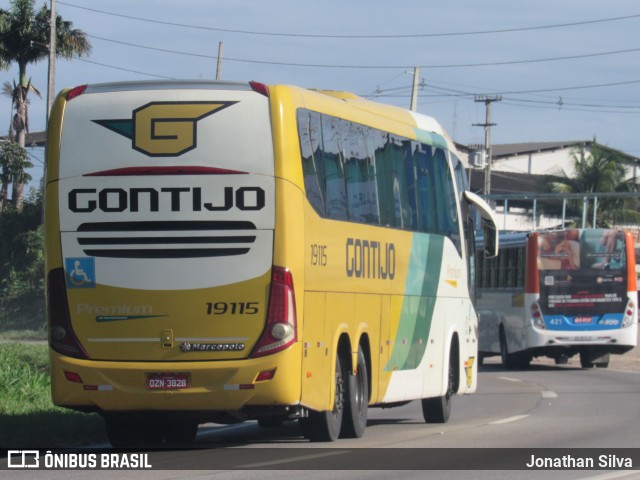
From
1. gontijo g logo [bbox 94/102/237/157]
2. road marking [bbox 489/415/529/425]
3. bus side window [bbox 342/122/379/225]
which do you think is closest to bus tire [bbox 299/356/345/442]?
bus side window [bbox 342/122/379/225]

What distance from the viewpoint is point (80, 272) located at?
13164 millimetres

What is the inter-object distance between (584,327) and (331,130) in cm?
2065

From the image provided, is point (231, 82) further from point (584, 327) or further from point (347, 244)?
point (584, 327)

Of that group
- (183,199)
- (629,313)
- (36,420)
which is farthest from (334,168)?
(629,313)

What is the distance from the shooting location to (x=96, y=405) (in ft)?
43.0

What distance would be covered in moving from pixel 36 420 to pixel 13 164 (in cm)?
4161

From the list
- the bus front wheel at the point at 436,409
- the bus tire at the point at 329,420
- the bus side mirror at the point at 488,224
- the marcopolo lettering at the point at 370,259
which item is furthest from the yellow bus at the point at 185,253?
the bus side mirror at the point at 488,224

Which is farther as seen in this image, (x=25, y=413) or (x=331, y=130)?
(x=25, y=413)

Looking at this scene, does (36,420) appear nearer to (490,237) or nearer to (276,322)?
(276,322)

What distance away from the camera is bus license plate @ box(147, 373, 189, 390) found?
507 inches

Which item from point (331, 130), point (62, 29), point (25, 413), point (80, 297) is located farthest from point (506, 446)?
point (62, 29)

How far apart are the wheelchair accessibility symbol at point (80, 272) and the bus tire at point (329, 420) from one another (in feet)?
8.92

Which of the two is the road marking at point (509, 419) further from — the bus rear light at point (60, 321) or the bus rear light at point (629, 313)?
the bus rear light at point (629, 313)

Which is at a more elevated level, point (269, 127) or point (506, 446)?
point (269, 127)
